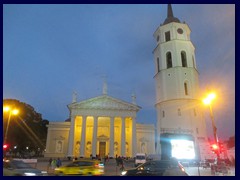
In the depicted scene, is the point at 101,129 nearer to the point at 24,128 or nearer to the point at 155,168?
the point at 24,128

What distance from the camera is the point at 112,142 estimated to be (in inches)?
1777

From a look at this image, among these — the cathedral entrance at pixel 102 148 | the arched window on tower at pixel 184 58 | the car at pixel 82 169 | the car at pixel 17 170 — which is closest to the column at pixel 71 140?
the cathedral entrance at pixel 102 148

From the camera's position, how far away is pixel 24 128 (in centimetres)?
4778

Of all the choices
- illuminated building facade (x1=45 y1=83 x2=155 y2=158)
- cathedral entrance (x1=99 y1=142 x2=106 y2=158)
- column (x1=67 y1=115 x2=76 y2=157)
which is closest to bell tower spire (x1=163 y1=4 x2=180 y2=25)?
illuminated building facade (x1=45 y1=83 x2=155 y2=158)

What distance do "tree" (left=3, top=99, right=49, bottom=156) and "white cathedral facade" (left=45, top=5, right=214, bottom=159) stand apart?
4.41 m

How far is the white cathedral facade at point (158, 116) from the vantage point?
43.0 metres

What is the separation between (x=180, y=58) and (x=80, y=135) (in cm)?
2660

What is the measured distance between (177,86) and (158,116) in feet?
23.7

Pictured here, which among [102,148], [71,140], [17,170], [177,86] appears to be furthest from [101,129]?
[17,170]

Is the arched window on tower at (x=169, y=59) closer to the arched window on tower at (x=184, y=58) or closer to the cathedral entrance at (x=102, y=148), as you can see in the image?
the arched window on tower at (x=184, y=58)

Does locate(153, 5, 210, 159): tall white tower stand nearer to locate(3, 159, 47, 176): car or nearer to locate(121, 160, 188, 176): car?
locate(121, 160, 188, 176): car

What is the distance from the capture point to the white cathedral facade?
141ft
